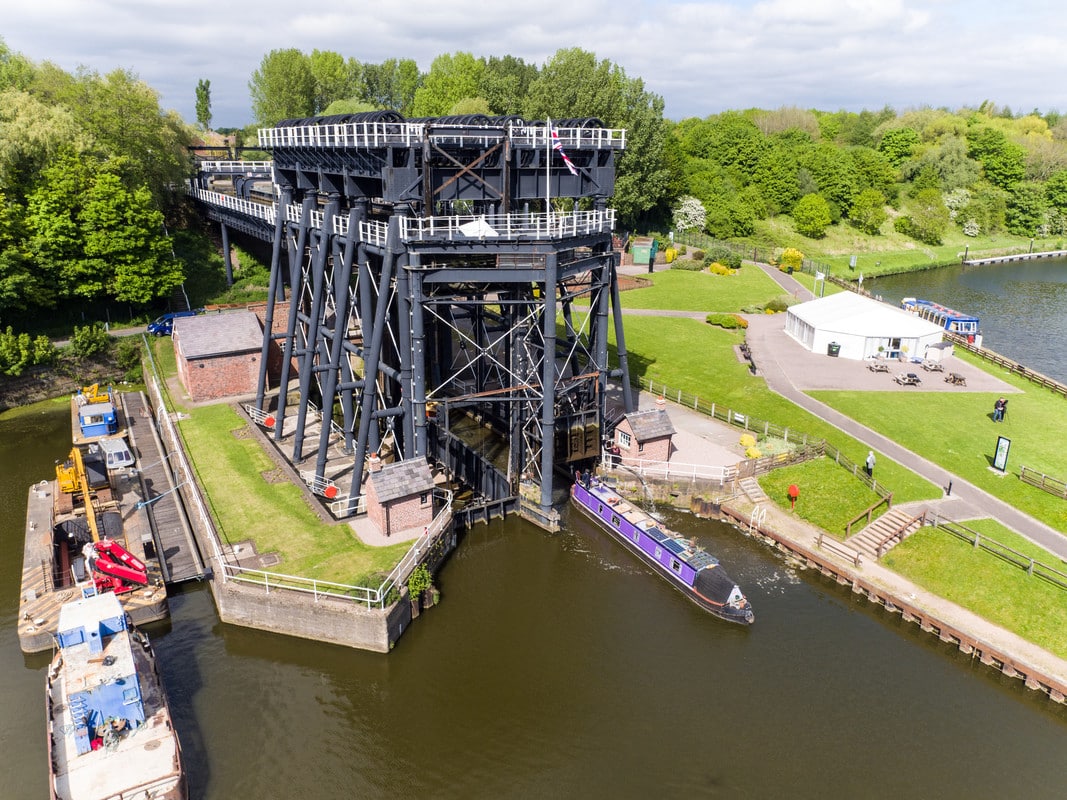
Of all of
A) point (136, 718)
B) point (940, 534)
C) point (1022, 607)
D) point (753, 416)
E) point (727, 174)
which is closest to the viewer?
point (136, 718)

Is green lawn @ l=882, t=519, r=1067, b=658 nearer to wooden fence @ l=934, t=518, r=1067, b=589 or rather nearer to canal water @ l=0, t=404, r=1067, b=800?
wooden fence @ l=934, t=518, r=1067, b=589

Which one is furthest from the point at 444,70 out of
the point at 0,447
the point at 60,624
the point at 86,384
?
the point at 60,624

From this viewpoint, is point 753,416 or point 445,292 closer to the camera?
point 445,292

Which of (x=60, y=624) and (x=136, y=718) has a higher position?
(x=60, y=624)

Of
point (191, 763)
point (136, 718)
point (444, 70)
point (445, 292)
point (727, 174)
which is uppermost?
point (444, 70)

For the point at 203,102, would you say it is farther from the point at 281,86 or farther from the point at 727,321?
the point at 727,321

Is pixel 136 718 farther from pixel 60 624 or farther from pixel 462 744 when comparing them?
pixel 462 744

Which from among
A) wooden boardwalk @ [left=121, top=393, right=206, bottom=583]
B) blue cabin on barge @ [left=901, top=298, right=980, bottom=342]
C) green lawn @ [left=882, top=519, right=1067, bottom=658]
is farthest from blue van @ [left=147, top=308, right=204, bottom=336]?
blue cabin on barge @ [left=901, top=298, right=980, bottom=342]
